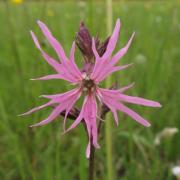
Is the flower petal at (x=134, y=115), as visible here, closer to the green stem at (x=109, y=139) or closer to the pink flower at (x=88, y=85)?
the pink flower at (x=88, y=85)

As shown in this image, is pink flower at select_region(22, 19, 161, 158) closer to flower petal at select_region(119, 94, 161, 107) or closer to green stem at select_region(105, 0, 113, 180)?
flower petal at select_region(119, 94, 161, 107)

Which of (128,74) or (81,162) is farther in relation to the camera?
(128,74)

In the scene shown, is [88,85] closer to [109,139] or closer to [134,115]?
[134,115]

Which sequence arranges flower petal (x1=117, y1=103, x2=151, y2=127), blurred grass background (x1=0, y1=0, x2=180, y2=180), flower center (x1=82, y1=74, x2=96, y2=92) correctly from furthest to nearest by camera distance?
1. blurred grass background (x1=0, y1=0, x2=180, y2=180)
2. flower center (x1=82, y1=74, x2=96, y2=92)
3. flower petal (x1=117, y1=103, x2=151, y2=127)

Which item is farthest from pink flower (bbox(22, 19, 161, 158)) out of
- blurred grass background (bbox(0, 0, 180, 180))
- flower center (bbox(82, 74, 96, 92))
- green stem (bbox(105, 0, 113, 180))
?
green stem (bbox(105, 0, 113, 180))

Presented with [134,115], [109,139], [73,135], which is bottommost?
[73,135]

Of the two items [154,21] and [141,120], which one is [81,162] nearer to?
[141,120]

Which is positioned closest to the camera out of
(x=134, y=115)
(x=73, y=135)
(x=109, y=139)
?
(x=134, y=115)

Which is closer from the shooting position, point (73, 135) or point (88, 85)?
point (88, 85)

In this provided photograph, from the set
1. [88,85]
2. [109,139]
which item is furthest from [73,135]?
[88,85]

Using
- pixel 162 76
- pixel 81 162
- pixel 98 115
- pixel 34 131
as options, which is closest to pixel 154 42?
pixel 162 76

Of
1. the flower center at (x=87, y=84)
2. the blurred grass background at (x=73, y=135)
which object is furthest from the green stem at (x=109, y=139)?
the flower center at (x=87, y=84)
